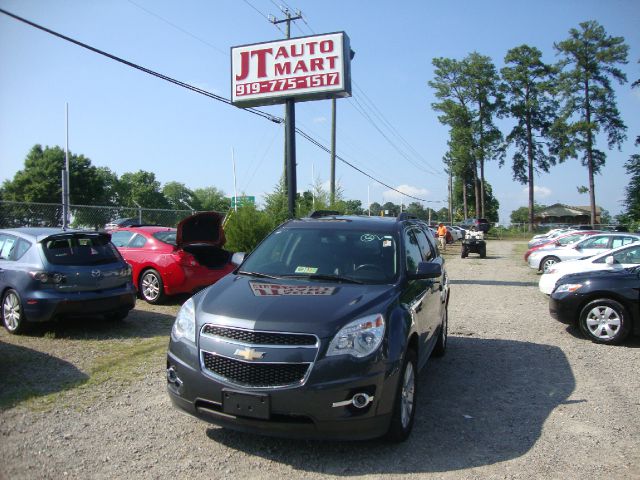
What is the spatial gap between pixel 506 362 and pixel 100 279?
575cm

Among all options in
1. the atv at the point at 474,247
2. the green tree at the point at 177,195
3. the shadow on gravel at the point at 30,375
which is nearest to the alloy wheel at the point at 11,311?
the shadow on gravel at the point at 30,375

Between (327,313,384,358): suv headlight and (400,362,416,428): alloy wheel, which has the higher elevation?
(327,313,384,358): suv headlight

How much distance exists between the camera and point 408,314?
172 inches

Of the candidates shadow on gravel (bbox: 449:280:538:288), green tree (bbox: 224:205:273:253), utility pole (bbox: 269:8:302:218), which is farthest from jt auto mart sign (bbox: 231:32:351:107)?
shadow on gravel (bbox: 449:280:538:288)

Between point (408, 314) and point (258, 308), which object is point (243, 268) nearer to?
point (258, 308)

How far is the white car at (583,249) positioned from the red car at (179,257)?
8.68 metres

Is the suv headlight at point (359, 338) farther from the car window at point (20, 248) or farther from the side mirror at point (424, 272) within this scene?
the car window at point (20, 248)

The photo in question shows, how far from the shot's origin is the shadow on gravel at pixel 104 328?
300 inches

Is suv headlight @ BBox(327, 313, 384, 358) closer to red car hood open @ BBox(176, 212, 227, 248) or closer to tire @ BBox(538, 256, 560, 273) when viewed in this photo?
red car hood open @ BBox(176, 212, 227, 248)

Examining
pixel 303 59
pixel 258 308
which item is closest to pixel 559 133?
pixel 303 59

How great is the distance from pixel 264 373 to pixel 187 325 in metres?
0.88

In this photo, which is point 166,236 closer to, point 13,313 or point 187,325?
point 13,313

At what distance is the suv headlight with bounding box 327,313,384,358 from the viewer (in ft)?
12.1

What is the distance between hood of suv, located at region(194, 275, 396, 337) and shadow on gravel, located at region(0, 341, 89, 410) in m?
2.17
